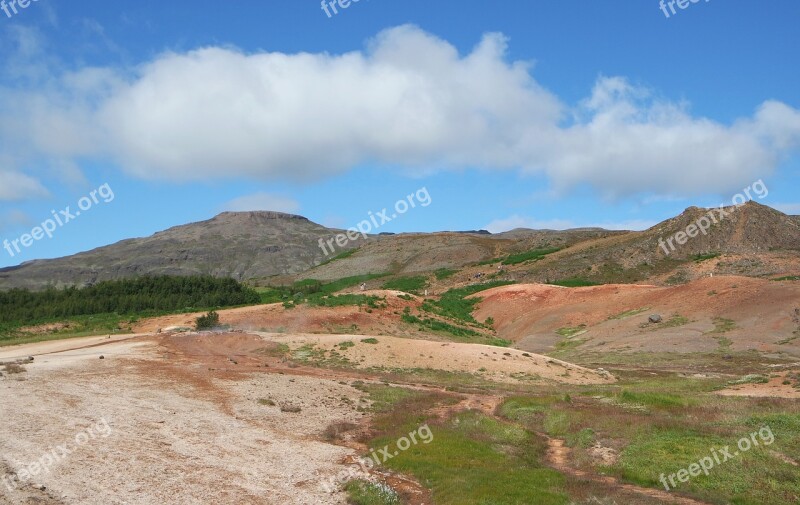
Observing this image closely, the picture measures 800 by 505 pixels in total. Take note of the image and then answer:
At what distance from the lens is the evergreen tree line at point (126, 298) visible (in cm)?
5278

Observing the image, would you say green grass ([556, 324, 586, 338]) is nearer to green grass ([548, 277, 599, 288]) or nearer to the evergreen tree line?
green grass ([548, 277, 599, 288])

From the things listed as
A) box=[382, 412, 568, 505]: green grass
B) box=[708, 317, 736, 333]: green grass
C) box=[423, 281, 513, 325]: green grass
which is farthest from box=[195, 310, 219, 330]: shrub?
box=[708, 317, 736, 333]: green grass

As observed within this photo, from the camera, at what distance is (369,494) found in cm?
1288

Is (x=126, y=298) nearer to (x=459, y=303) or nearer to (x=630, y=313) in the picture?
(x=459, y=303)

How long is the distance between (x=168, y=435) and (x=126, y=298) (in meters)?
43.7

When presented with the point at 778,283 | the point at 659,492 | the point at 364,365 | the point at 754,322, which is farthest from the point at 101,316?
the point at 778,283

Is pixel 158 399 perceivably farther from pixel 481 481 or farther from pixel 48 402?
pixel 481 481

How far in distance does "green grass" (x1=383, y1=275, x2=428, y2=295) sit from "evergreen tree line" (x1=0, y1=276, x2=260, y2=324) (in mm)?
33250

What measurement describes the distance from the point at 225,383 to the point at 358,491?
13381 millimetres

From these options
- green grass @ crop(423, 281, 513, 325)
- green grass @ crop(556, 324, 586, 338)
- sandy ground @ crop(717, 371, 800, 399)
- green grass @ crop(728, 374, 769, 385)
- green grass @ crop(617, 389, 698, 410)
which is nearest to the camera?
green grass @ crop(617, 389, 698, 410)

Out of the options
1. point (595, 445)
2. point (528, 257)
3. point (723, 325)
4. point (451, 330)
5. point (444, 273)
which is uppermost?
point (528, 257)

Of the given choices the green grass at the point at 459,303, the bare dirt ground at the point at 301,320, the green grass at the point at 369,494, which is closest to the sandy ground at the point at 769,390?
the green grass at the point at 369,494

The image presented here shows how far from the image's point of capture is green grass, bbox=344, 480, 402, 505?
12.6m

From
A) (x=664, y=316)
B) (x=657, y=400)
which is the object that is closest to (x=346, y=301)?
(x=664, y=316)
